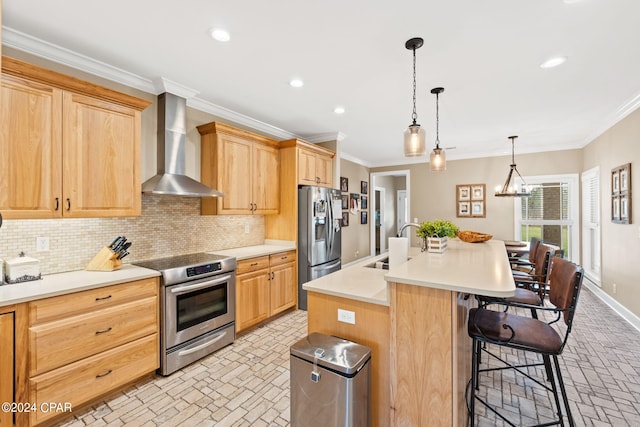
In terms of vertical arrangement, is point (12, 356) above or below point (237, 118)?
below

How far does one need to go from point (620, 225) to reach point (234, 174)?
4.94 metres

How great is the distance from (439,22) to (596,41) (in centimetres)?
130

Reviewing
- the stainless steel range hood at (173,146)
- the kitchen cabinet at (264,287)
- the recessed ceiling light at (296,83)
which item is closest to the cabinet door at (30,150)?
the stainless steel range hood at (173,146)

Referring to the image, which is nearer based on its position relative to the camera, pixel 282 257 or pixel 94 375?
pixel 94 375

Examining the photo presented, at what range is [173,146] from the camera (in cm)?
299

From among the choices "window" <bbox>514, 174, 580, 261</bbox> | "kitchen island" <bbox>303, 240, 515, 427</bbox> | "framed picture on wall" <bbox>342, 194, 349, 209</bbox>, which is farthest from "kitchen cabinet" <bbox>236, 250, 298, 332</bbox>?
"window" <bbox>514, 174, 580, 261</bbox>

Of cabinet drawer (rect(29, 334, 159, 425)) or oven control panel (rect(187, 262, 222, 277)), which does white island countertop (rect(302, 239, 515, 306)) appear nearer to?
oven control panel (rect(187, 262, 222, 277))

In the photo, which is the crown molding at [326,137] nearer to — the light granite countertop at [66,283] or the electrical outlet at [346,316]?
the light granite countertop at [66,283]

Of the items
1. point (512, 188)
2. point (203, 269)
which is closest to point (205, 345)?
point (203, 269)

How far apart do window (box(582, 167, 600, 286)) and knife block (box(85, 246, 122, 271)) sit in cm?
644

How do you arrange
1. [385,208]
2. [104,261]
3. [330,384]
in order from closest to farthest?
[330,384]
[104,261]
[385,208]

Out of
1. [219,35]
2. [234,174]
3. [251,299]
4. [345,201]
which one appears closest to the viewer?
[219,35]

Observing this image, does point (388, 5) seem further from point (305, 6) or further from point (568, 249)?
point (568, 249)

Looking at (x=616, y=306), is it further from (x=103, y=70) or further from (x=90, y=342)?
(x=103, y=70)
